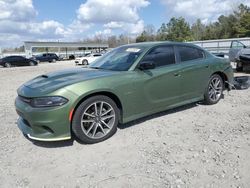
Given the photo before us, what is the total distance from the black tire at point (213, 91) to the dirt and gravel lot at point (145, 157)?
0.82 metres

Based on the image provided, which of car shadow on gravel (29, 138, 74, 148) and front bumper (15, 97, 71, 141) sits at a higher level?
front bumper (15, 97, 71, 141)

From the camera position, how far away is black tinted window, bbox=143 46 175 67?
15.2ft

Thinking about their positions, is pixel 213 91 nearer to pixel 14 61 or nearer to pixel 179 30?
pixel 14 61

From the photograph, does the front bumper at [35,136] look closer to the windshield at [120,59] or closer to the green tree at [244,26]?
the windshield at [120,59]

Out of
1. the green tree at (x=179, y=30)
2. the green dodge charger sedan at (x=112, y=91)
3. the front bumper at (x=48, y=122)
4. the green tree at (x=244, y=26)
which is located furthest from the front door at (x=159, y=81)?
the green tree at (x=179, y=30)

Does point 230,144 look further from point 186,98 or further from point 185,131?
point 186,98

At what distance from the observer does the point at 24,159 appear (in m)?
3.49

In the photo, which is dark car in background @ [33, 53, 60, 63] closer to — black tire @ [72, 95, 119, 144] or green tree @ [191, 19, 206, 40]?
black tire @ [72, 95, 119, 144]

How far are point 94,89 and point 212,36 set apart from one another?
213 feet

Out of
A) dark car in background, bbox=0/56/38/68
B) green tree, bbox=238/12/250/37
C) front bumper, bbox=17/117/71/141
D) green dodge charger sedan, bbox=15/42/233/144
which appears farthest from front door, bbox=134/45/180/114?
green tree, bbox=238/12/250/37

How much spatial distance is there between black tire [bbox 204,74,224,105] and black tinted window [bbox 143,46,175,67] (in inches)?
51.0

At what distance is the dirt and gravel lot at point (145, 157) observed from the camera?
290cm

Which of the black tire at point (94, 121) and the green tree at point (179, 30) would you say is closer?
the black tire at point (94, 121)

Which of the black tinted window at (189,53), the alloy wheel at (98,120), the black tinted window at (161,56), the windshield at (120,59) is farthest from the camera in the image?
the black tinted window at (189,53)
